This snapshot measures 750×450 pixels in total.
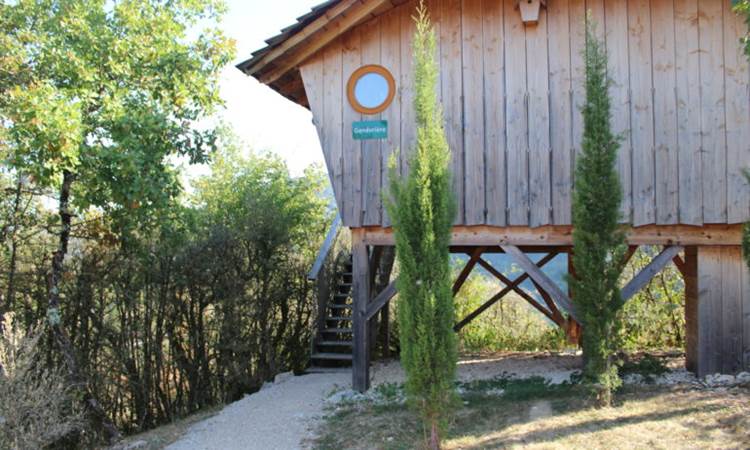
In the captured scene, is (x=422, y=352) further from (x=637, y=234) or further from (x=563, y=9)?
(x=563, y=9)

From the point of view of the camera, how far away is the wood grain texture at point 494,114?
7.89 m

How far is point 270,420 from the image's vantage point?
7.85 metres

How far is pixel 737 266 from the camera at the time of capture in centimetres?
778

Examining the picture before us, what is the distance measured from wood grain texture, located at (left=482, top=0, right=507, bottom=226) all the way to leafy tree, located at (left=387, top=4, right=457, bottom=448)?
224 centimetres

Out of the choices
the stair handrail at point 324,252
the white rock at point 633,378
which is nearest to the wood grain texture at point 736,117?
the white rock at point 633,378

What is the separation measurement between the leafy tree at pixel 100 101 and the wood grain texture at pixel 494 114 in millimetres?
3718

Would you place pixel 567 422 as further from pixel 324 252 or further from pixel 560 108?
pixel 324 252

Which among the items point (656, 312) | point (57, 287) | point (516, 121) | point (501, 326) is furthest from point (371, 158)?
point (501, 326)

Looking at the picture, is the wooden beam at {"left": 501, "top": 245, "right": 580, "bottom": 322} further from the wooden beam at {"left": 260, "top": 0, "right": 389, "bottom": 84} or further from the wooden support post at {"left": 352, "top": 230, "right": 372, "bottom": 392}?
the wooden beam at {"left": 260, "top": 0, "right": 389, "bottom": 84}

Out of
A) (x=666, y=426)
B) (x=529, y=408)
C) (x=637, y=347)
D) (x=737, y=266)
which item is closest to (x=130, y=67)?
(x=529, y=408)

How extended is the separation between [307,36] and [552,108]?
3.15m

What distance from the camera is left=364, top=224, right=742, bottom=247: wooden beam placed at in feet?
25.3

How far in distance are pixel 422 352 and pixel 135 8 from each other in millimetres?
6244

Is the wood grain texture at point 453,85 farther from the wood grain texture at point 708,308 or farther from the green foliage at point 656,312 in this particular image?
the green foliage at point 656,312
